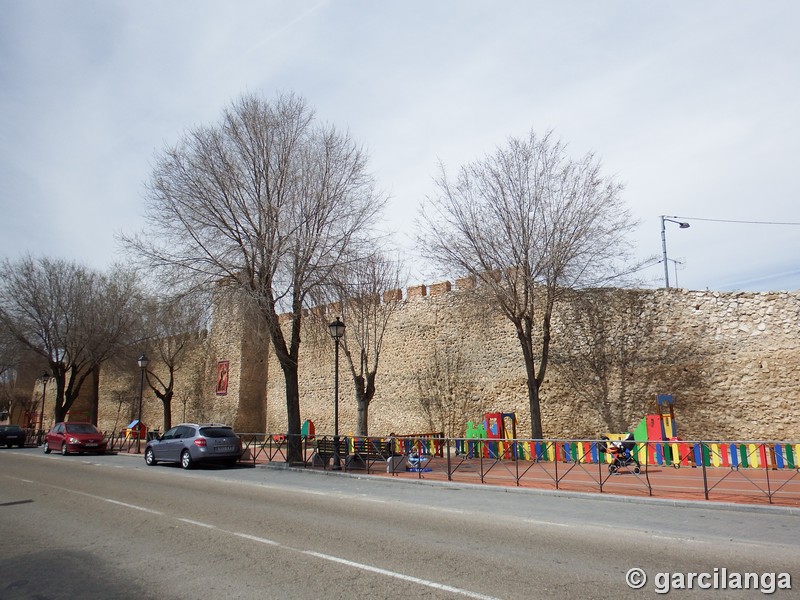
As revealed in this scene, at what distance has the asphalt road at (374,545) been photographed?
526cm

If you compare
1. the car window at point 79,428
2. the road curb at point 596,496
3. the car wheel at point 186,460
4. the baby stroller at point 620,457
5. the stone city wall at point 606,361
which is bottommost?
the road curb at point 596,496

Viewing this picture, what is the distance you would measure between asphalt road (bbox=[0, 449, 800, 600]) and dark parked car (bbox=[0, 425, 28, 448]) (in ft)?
79.4

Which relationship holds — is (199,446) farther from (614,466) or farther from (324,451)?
(614,466)

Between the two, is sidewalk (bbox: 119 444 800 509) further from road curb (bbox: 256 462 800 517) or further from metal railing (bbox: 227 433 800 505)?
road curb (bbox: 256 462 800 517)

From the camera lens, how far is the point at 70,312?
3178 centimetres

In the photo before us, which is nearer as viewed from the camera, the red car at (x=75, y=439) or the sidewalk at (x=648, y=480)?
the sidewalk at (x=648, y=480)

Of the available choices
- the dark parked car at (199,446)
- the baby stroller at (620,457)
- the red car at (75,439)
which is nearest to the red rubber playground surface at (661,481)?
the baby stroller at (620,457)

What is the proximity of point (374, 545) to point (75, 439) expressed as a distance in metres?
22.7

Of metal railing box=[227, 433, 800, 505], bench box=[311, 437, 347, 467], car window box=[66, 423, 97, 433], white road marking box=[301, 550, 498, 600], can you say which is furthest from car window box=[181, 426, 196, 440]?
white road marking box=[301, 550, 498, 600]

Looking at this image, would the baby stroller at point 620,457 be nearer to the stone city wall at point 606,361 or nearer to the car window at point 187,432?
the stone city wall at point 606,361

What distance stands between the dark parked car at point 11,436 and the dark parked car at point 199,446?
60.3ft

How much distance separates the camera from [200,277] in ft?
57.8

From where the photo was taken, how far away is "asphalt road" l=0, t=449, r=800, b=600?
526 cm

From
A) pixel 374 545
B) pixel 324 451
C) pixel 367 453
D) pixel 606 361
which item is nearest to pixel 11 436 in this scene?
pixel 324 451
